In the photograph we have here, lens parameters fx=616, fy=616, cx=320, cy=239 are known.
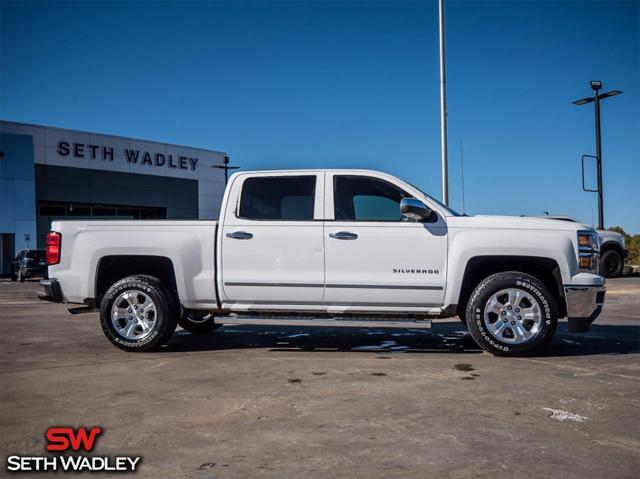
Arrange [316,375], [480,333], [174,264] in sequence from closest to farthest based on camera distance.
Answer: [316,375], [480,333], [174,264]

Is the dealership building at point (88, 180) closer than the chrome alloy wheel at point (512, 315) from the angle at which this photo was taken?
No

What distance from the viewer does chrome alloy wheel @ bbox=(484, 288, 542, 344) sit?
643cm

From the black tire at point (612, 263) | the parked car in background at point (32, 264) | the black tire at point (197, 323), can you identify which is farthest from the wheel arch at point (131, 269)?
the parked car in background at point (32, 264)

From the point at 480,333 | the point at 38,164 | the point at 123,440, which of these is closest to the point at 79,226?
the point at 123,440

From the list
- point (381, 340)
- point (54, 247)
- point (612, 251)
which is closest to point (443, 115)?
point (612, 251)

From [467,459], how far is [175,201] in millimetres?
42007

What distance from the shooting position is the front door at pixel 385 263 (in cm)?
660

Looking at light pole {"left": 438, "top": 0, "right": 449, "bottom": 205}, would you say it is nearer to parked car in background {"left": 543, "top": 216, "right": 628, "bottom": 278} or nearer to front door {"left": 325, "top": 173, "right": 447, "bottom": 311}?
parked car in background {"left": 543, "top": 216, "right": 628, "bottom": 278}

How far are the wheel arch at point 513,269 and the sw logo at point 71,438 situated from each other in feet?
13.4

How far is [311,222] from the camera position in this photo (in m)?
6.81

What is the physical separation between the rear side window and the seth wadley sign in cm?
3366

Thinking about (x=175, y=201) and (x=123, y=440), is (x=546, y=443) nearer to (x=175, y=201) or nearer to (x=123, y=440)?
(x=123, y=440)

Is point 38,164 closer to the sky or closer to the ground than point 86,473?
closer to the sky

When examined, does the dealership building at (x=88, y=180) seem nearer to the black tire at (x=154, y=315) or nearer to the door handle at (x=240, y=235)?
the black tire at (x=154, y=315)
